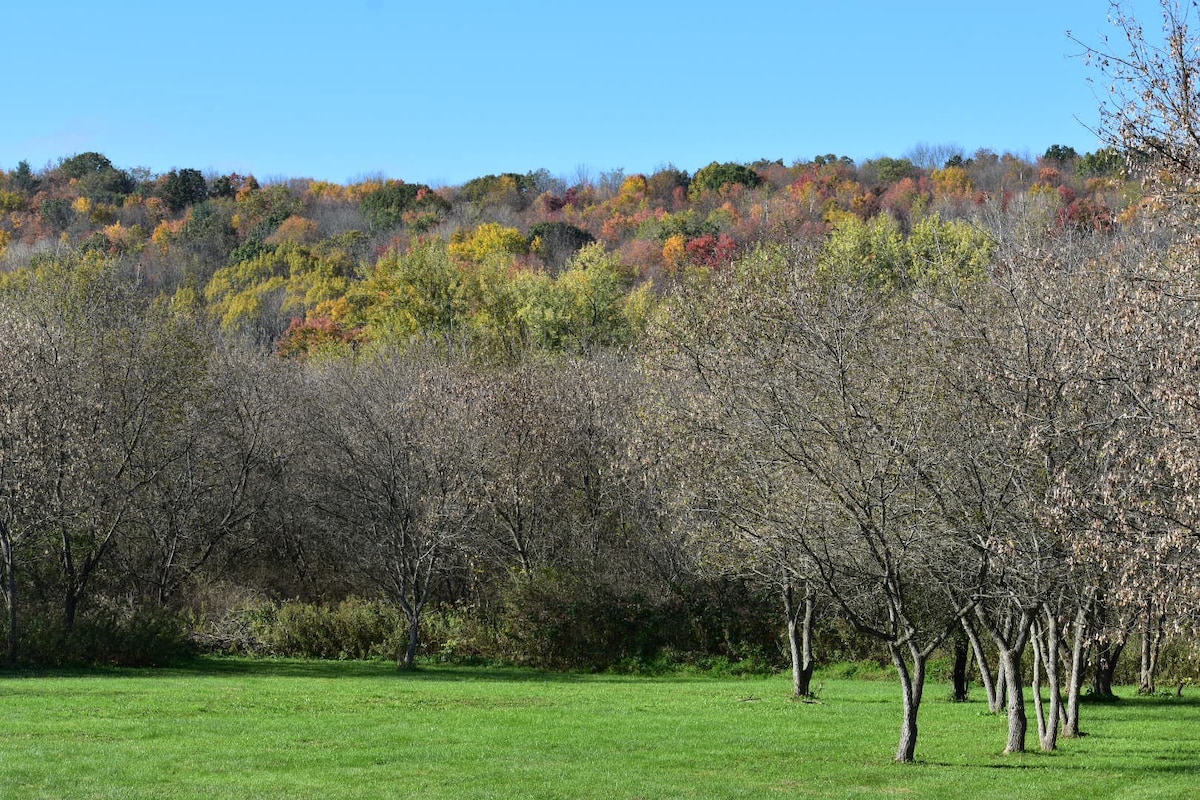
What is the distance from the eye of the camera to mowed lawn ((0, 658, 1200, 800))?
15328mm

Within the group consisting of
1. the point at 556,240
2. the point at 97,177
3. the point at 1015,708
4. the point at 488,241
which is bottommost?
the point at 1015,708

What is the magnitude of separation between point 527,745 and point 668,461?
6.22 metres

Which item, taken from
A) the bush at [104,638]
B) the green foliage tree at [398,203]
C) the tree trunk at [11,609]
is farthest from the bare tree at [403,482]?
the green foliage tree at [398,203]

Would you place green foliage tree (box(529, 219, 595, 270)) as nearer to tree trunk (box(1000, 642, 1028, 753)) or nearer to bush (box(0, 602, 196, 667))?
bush (box(0, 602, 196, 667))

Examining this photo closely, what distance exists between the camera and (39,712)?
829 inches

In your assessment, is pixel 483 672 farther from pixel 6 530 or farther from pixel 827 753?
pixel 827 753

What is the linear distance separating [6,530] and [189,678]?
5803 mm

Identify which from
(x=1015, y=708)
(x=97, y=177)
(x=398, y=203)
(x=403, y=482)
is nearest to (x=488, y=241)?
(x=398, y=203)

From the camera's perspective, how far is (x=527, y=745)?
19.1m

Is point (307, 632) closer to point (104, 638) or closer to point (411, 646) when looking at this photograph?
point (411, 646)

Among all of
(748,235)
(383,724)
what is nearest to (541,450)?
(383,724)

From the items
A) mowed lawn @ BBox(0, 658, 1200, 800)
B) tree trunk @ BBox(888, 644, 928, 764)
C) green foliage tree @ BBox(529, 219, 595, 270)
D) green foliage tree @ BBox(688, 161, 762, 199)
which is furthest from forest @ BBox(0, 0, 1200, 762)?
green foliage tree @ BBox(688, 161, 762, 199)

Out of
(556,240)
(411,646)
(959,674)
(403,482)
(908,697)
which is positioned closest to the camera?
(908,697)

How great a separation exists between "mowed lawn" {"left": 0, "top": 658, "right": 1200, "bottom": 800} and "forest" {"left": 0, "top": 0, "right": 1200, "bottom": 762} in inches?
50.6
